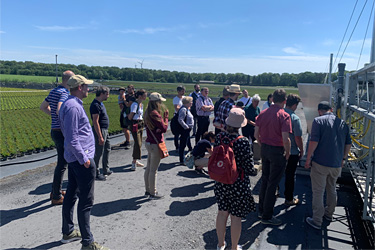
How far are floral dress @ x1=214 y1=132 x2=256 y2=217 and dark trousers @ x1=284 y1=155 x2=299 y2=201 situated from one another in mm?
1715

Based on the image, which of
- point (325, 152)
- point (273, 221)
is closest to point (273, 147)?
point (325, 152)

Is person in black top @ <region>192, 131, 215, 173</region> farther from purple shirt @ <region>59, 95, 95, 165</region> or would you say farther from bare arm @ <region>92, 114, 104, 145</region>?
bare arm @ <region>92, 114, 104, 145</region>

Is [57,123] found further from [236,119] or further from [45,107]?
[236,119]

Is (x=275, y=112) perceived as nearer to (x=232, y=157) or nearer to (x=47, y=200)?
(x=232, y=157)

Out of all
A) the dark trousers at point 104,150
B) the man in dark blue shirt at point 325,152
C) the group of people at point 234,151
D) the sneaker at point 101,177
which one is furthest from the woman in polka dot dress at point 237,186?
the sneaker at point 101,177

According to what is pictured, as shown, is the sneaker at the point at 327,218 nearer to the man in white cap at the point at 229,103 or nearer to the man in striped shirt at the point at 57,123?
the man in white cap at the point at 229,103

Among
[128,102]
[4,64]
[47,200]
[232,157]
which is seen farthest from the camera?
[4,64]

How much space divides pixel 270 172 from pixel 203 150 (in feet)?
3.57

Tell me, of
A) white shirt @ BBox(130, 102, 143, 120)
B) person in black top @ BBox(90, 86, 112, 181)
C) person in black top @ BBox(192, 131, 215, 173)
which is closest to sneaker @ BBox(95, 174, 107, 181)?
person in black top @ BBox(90, 86, 112, 181)

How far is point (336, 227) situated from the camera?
4148mm

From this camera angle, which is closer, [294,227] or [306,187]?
[294,227]

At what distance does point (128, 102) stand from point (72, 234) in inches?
176

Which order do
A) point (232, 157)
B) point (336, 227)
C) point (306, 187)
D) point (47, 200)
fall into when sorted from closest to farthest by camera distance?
point (232, 157), point (336, 227), point (47, 200), point (306, 187)

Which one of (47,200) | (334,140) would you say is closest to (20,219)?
(47,200)
